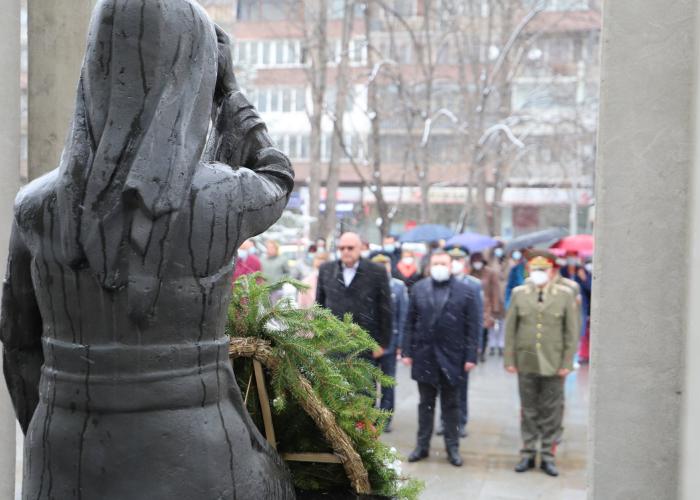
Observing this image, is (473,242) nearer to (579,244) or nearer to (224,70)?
(579,244)

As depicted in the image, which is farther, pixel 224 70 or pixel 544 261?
pixel 544 261

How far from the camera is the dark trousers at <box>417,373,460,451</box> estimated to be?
29.7 feet

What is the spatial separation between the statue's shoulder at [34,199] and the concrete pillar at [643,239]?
2088 mm

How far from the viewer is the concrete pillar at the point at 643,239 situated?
3514mm

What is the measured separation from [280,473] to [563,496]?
580 cm

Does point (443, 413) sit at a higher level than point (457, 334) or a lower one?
lower

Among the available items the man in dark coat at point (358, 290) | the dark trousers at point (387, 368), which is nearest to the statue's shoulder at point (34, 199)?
the man in dark coat at point (358, 290)

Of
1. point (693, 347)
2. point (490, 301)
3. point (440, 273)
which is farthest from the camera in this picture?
point (490, 301)

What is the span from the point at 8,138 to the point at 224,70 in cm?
226

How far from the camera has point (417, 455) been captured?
29.8 ft

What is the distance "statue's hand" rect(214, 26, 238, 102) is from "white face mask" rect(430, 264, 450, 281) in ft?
23.7

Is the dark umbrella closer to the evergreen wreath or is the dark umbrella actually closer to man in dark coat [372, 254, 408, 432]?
man in dark coat [372, 254, 408, 432]

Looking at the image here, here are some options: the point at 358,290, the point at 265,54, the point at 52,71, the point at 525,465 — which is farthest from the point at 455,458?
the point at 265,54

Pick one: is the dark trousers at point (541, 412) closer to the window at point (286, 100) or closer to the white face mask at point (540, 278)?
the white face mask at point (540, 278)
